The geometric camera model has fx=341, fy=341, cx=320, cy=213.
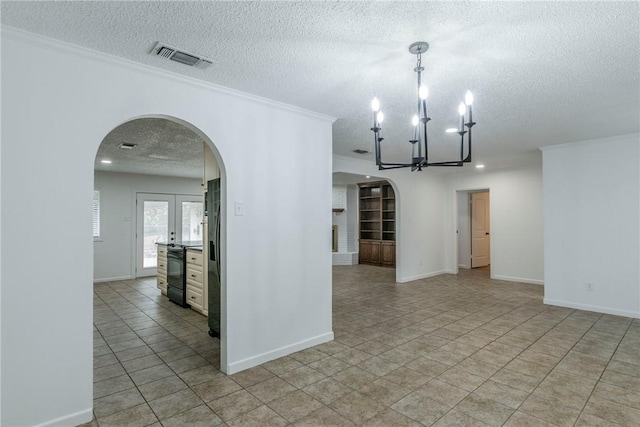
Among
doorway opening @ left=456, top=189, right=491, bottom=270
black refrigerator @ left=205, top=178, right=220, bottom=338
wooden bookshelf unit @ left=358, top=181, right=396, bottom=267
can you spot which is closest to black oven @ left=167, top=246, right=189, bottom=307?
black refrigerator @ left=205, top=178, right=220, bottom=338

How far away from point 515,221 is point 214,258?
6.39m

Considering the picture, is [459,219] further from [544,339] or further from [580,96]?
[580,96]

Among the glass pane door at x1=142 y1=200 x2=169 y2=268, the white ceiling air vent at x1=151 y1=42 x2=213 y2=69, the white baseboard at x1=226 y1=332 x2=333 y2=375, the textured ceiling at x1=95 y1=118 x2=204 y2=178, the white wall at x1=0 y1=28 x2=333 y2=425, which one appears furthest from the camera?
the glass pane door at x1=142 y1=200 x2=169 y2=268

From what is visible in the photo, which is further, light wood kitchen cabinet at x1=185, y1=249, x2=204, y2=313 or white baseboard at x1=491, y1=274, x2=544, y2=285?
white baseboard at x1=491, y1=274, x2=544, y2=285

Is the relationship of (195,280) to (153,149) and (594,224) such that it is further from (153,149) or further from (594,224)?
(594,224)

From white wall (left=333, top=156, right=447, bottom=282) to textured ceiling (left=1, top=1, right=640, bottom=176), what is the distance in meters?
3.40

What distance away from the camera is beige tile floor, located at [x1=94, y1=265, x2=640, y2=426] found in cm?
230

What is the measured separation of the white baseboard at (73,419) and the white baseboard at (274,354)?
98 cm

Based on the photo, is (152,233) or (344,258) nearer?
(152,233)

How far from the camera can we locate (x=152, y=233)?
810 cm

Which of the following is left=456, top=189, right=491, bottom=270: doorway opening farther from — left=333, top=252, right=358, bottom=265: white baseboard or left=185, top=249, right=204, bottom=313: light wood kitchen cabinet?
left=185, top=249, right=204, bottom=313: light wood kitchen cabinet

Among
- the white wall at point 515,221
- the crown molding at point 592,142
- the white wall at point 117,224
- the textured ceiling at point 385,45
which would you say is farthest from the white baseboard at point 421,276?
the white wall at point 117,224

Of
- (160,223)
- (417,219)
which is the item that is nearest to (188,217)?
(160,223)

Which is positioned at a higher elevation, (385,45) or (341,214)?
(385,45)
